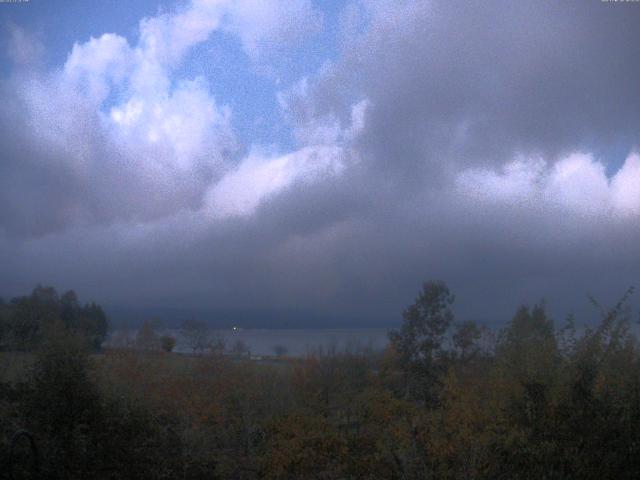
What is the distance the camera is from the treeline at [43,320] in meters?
16.1

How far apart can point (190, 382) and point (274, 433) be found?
20.4 feet

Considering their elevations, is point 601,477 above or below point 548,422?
below

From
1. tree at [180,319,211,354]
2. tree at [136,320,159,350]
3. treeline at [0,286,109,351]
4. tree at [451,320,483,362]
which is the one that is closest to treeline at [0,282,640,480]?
treeline at [0,286,109,351]

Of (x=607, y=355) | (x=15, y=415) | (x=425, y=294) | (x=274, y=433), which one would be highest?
(x=425, y=294)

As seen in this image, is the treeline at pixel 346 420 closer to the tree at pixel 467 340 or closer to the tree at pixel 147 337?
the tree at pixel 467 340

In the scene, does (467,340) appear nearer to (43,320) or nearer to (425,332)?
(425,332)

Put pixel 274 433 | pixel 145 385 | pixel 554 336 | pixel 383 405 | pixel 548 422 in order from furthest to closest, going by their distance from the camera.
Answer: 1. pixel 145 385
2. pixel 274 433
3. pixel 383 405
4. pixel 554 336
5. pixel 548 422

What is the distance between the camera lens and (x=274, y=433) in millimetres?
14211

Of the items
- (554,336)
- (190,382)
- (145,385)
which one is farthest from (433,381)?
(554,336)

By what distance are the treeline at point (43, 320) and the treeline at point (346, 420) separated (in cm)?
222

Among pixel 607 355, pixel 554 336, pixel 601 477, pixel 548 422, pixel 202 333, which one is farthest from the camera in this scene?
pixel 202 333

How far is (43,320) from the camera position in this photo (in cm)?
2059

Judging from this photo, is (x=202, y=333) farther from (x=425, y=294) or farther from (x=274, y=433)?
(x=274, y=433)

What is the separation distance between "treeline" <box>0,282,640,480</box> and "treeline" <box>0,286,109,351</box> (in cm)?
222
